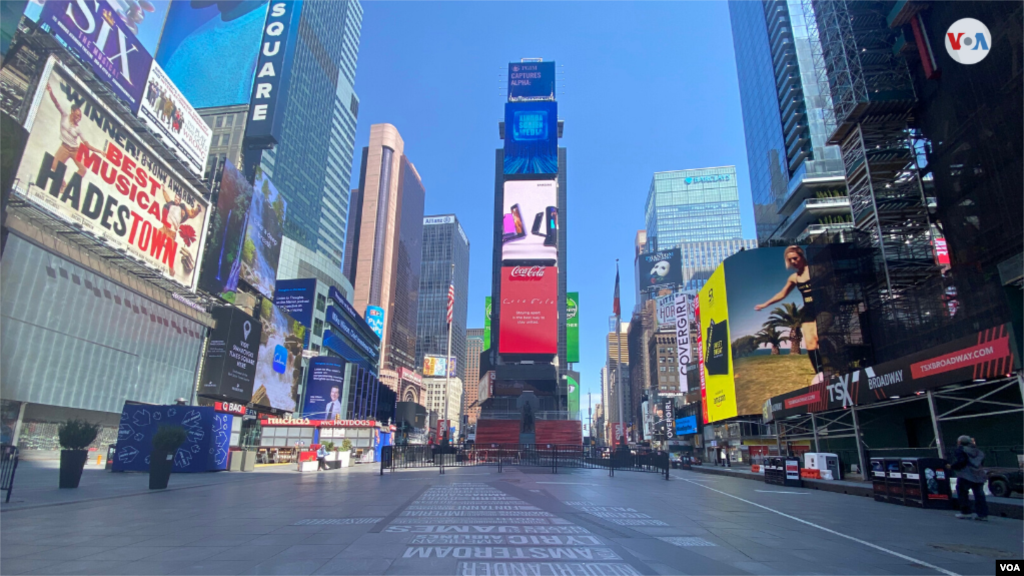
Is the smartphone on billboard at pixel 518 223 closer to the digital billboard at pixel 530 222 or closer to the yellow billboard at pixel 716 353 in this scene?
the digital billboard at pixel 530 222

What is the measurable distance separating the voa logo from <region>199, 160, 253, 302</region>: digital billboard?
54.1 m

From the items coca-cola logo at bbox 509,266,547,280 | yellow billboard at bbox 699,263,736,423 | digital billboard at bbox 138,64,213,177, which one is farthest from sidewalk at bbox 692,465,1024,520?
digital billboard at bbox 138,64,213,177

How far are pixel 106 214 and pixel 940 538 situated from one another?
139ft

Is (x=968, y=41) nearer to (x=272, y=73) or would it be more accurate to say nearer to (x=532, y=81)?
(x=532, y=81)

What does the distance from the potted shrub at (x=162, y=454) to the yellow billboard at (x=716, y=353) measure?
49603 millimetres

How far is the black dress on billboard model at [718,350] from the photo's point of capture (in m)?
54.3

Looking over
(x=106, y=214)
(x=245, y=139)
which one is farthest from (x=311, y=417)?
(x=106, y=214)

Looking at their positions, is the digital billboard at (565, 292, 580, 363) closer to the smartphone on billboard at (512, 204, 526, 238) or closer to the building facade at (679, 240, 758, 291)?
the building facade at (679, 240, 758, 291)

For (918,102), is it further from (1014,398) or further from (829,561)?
(829,561)

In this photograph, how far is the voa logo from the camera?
21766 mm

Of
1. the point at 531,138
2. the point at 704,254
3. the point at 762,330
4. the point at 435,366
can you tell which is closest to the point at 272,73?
the point at 531,138

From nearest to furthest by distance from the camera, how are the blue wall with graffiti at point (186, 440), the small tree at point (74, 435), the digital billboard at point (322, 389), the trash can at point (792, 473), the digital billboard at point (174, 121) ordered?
1. the small tree at point (74, 435)
2. the blue wall with graffiti at point (186, 440)
3. the trash can at point (792, 473)
4. the digital billboard at point (174, 121)
5. the digital billboard at point (322, 389)

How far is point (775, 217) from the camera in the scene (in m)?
72.6

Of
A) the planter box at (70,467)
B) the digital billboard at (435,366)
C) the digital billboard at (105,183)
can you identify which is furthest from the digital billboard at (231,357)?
the digital billboard at (435,366)
